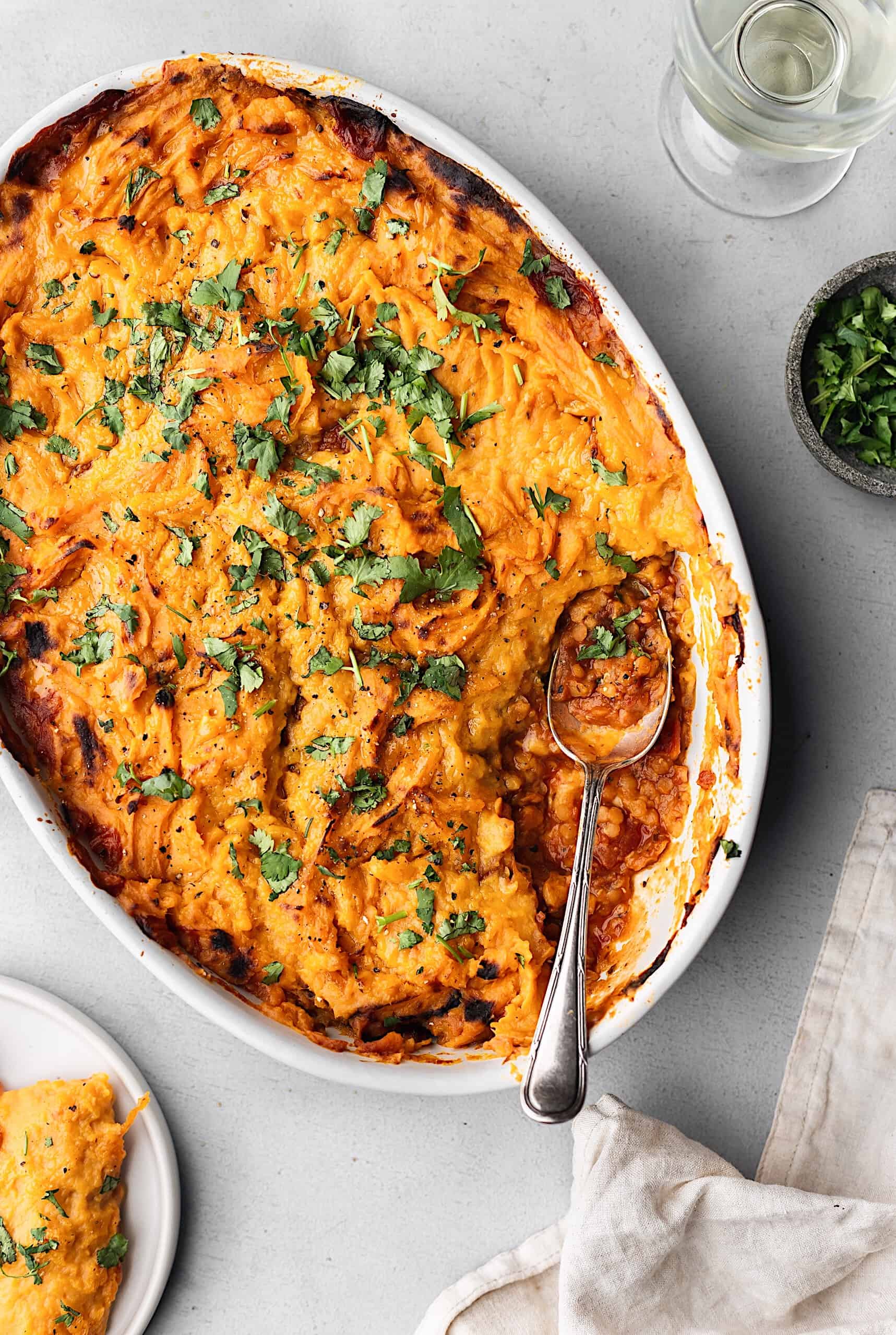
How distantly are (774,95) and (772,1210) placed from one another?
2553 mm

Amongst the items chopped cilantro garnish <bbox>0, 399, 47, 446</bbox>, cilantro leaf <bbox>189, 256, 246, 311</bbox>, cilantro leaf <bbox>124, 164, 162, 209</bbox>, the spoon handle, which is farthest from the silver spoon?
cilantro leaf <bbox>124, 164, 162, 209</bbox>

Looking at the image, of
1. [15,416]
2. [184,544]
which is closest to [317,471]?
[184,544]

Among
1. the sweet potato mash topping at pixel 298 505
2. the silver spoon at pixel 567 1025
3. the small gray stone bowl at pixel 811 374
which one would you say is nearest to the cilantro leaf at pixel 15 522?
the sweet potato mash topping at pixel 298 505

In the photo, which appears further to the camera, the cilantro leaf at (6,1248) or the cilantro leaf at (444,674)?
the cilantro leaf at (6,1248)

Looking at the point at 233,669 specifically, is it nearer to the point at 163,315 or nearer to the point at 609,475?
the point at 163,315

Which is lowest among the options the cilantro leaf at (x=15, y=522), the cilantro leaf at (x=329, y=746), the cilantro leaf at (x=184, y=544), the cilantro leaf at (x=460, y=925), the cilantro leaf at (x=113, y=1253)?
the cilantro leaf at (x=113, y=1253)

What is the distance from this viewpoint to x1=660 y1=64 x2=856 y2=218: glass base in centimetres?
260

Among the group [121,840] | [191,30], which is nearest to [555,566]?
[121,840]

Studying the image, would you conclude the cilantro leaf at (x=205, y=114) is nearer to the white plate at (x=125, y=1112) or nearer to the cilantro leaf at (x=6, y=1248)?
the white plate at (x=125, y=1112)

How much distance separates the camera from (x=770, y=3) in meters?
2.41

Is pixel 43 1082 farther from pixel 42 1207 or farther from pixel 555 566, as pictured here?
pixel 555 566

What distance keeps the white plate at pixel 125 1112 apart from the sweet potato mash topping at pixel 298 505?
1.99 ft

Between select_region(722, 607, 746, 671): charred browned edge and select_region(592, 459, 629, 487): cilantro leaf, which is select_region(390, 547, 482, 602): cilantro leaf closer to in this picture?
select_region(592, 459, 629, 487): cilantro leaf

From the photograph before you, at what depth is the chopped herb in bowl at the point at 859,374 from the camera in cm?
244
